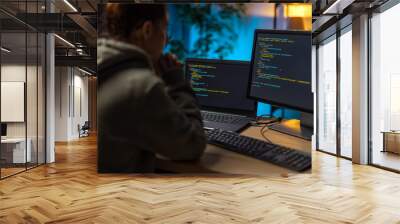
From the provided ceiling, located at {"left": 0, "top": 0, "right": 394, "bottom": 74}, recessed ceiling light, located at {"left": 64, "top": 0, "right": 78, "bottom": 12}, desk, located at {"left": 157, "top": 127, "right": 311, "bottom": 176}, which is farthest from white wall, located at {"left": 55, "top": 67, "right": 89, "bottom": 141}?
desk, located at {"left": 157, "top": 127, "right": 311, "bottom": 176}

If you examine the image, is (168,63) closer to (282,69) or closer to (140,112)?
(140,112)

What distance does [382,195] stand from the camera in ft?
16.5

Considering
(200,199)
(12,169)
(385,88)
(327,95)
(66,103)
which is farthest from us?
(66,103)

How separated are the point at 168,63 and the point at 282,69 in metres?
0.98

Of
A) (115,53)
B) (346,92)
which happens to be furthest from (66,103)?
(115,53)

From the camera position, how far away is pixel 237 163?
11.1ft

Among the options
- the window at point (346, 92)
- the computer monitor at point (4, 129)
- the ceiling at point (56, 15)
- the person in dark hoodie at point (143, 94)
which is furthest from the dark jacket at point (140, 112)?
the window at point (346, 92)

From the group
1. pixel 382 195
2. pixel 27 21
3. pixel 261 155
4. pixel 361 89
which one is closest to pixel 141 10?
pixel 261 155

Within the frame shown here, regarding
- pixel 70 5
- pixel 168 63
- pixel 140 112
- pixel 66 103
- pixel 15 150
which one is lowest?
pixel 15 150

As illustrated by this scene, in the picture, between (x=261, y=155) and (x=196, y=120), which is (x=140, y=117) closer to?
(x=196, y=120)

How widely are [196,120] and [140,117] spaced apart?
18.6 inches

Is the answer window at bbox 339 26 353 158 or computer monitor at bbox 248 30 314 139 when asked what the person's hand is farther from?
window at bbox 339 26 353 158

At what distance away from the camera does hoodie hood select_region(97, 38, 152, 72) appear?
3119 mm

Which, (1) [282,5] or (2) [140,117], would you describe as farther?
(1) [282,5]
